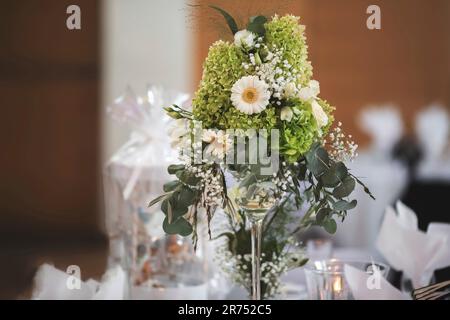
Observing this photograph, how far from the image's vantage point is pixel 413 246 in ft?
5.01

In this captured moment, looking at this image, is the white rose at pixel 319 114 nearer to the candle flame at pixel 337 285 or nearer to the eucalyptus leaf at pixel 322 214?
the eucalyptus leaf at pixel 322 214

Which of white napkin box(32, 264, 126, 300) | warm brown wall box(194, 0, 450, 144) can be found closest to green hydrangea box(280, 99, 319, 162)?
white napkin box(32, 264, 126, 300)

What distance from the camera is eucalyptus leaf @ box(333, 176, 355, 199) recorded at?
107cm

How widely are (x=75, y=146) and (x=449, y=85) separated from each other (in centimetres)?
338

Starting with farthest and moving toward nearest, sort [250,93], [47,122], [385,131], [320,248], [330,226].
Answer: [47,122] → [385,131] → [320,248] → [330,226] → [250,93]

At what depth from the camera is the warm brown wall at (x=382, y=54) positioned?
6172 mm

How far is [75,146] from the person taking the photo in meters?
5.99

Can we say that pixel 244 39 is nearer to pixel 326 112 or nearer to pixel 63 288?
pixel 326 112

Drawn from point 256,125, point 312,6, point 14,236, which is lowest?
point 14,236

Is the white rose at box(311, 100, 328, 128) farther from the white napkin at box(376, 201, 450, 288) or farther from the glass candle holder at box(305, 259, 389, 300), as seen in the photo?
the white napkin at box(376, 201, 450, 288)

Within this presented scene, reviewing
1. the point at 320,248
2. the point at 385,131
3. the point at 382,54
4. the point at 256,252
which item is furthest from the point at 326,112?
the point at 382,54

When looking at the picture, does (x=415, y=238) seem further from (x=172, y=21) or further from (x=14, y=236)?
(x=14, y=236)

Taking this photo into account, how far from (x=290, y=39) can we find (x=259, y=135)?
150 millimetres
